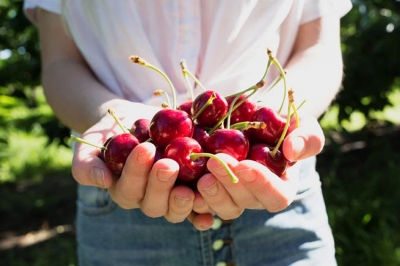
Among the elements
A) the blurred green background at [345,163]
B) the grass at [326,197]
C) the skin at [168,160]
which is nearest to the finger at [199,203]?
the skin at [168,160]

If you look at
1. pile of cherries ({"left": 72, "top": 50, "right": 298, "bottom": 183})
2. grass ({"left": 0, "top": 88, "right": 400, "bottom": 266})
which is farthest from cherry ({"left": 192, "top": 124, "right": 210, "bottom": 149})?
grass ({"left": 0, "top": 88, "right": 400, "bottom": 266})

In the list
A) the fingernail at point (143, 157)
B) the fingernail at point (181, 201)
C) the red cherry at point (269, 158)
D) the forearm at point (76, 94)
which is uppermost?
the fingernail at point (143, 157)

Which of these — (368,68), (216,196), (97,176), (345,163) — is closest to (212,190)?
(216,196)

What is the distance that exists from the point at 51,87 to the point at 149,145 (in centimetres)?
30

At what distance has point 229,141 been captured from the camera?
62 centimetres

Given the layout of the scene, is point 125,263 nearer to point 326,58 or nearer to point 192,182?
point 192,182

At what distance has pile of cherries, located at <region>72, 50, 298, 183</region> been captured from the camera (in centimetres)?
62

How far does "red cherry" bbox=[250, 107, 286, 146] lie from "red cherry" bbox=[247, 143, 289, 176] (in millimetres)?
15

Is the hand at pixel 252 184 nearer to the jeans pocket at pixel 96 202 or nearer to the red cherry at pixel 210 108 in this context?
the red cherry at pixel 210 108

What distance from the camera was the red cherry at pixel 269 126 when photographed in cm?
66

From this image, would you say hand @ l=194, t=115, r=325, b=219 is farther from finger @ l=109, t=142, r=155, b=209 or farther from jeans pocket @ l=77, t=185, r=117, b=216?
jeans pocket @ l=77, t=185, r=117, b=216

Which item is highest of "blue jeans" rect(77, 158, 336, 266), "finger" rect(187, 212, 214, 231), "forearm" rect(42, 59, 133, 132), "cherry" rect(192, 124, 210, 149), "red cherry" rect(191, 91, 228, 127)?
"red cherry" rect(191, 91, 228, 127)

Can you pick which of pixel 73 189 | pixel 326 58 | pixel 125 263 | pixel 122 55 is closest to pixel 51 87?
pixel 122 55

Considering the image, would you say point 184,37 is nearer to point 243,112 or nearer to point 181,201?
point 243,112
